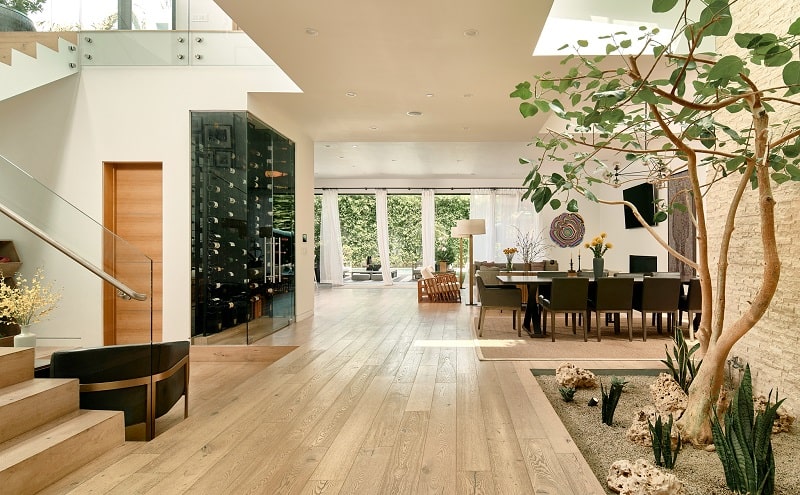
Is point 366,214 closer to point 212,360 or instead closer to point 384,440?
point 212,360

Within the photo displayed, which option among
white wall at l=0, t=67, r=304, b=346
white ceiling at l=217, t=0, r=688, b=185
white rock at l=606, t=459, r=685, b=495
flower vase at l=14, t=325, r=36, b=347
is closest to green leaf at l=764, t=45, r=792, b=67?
white rock at l=606, t=459, r=685, b=495

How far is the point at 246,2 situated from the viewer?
3611mm

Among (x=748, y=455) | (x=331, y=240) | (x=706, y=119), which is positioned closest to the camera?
(x=748, y=455)

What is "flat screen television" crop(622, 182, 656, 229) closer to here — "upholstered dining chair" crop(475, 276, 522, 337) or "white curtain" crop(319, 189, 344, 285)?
"upholstered dining chair" crop(475, 276, 522, 337)

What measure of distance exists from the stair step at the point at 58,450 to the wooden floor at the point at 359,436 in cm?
8

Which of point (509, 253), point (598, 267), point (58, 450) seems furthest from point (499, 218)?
point (58, 450)

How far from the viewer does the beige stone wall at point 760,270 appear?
→ 10.5 ft

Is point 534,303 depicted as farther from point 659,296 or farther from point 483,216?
point 483,216

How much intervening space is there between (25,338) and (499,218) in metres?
11.7

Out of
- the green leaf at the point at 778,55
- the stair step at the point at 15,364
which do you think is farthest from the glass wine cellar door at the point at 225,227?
the green leaf at the point at 778,55

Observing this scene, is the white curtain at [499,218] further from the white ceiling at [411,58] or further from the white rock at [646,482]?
the white rock at [646,482]

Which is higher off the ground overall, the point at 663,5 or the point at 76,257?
the point at 663,5

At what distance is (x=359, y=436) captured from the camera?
9.43 ft

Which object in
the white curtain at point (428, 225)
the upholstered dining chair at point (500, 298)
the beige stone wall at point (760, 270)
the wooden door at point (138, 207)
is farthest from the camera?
the white curtain at point (428, 225)
